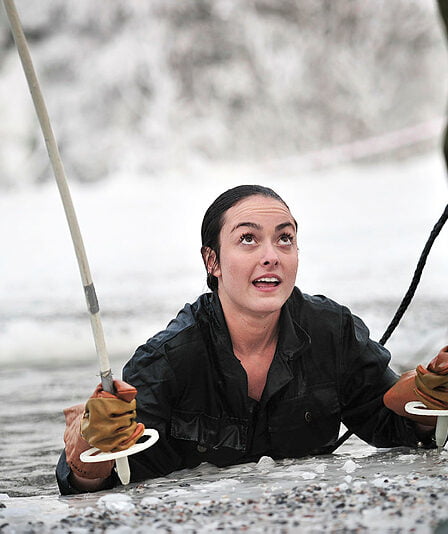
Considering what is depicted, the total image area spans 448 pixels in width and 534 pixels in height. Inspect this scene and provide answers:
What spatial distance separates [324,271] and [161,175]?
5319 millimetres

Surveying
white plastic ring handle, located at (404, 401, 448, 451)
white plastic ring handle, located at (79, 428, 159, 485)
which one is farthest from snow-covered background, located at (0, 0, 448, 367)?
white plastic ring handle, located at (79, 428, 159, 485)

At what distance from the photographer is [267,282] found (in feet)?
8.21

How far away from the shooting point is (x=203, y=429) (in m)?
2.58

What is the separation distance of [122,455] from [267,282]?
2.05ft

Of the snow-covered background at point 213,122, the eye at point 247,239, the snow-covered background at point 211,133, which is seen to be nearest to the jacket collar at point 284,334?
the eye at point 247,239

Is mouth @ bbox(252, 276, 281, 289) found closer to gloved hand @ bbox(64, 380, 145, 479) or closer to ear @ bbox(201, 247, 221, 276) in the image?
ear @ bbox(201, 247, 221, 276)

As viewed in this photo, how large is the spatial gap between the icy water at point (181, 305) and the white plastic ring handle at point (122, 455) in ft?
0.19

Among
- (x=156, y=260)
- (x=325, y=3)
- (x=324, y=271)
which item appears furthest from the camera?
(x=325, y=3)

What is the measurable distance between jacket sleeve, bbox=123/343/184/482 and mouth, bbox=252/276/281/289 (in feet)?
1.08

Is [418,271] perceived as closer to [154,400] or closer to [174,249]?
[154,400]

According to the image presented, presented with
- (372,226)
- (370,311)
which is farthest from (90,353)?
(372,226)

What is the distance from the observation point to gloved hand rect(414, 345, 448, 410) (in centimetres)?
236

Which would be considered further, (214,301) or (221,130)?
(221,130)

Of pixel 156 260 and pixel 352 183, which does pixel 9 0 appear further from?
pixel 352 183
